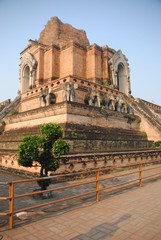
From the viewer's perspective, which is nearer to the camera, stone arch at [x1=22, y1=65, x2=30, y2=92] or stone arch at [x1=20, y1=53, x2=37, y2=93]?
stone arch at [x1=20, y1=53, x2=37, y2=93]

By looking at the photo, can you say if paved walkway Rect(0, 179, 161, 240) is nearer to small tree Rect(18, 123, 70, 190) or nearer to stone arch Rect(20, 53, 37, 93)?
small tree Rect(18, 123, 70, 190)

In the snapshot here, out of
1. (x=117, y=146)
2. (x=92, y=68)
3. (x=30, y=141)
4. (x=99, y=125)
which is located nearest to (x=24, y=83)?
(x=92, y=68)

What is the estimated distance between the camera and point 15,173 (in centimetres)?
947

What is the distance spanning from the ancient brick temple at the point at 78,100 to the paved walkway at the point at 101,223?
4283 mm

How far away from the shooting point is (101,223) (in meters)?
3.79

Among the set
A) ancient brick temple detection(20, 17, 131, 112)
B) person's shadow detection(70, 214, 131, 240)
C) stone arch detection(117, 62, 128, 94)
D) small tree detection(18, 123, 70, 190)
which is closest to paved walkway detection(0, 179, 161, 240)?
person's shadow detection(70, 214, 131, 240)

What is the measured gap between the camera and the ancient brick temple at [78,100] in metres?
11.3

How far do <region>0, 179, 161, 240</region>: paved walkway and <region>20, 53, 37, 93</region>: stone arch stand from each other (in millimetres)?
17919

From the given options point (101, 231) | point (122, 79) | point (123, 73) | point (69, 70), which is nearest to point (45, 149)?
point (101, 231)

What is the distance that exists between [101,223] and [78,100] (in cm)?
Answer: 1274

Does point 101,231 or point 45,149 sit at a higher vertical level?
point 45,149

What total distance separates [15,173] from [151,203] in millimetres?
6730

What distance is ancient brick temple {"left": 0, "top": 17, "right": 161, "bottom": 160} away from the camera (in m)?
11.3

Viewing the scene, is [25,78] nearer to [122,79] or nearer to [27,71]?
[27,71]
